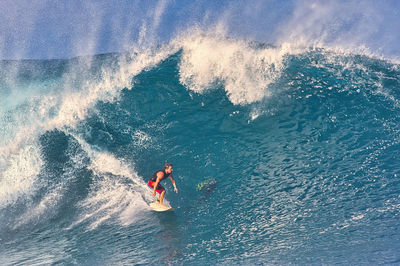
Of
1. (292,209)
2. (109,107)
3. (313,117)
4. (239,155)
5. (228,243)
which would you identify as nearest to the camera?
(228,243)

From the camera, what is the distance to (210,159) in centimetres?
796

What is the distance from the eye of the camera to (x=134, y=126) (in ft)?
29.2

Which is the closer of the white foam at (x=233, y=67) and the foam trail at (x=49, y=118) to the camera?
the foam trail at (x=49, y=118)

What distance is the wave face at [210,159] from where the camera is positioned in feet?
18.7

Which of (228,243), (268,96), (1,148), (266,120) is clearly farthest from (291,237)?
(1,148)

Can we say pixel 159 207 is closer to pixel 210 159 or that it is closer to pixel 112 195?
pixel 112 195

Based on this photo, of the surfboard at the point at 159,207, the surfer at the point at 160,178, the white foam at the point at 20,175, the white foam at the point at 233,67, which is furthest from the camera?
the white foam at the point at 233,67

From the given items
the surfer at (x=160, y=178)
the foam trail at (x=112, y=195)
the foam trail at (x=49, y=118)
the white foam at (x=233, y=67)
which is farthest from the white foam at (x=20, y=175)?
the white foam at (x=233, y=67)

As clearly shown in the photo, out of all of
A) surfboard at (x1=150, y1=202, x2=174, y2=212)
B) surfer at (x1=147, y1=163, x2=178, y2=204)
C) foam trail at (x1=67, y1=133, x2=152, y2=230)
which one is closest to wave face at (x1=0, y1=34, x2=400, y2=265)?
foam trail at (x1=67, y1=133, x2=152, y2=230)

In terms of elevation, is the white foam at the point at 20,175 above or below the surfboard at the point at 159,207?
above

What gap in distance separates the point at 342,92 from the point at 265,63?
96.3 inches

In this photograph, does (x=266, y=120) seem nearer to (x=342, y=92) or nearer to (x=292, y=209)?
(x=342, y=92)

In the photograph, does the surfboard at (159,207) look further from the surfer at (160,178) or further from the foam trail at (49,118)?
the foam trail at (49,118)

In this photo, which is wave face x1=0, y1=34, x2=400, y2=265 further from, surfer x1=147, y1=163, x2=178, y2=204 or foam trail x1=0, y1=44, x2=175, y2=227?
surfer x1=147, y1=163, x2=178, y2=204
